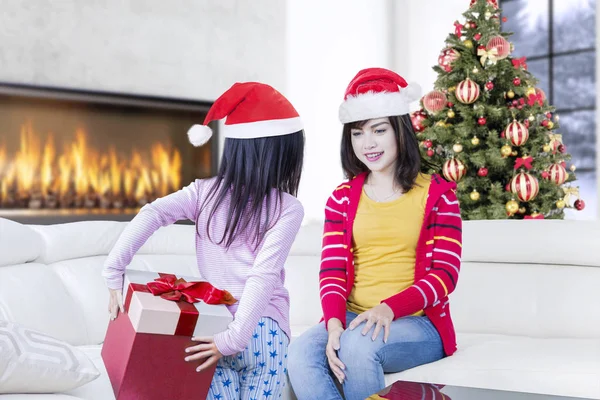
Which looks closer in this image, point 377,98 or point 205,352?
point 205,352

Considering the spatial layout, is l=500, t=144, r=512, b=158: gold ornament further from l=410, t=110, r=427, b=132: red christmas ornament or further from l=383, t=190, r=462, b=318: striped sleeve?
l=383, t=190, r=462, b=318: striped sleeve

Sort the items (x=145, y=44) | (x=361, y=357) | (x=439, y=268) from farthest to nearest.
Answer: (x=145, y=44) → (x=439, y=268) → (x=361, y=357)

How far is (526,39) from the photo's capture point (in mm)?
5469

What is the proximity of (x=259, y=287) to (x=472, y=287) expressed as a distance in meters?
1.20

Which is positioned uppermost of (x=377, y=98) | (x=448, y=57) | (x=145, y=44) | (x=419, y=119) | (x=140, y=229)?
(x=145, y=44)

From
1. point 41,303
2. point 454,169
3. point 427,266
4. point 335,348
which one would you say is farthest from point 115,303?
point 454,169

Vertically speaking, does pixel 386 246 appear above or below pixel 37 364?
above

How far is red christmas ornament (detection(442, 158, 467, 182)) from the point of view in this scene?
3.02m

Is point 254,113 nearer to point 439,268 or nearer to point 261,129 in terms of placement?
point 261,129

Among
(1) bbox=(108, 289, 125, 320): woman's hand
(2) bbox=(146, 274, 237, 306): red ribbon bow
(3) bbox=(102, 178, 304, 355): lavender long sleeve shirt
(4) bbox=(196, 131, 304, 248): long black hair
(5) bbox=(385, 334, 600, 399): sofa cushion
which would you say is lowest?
(5) bbox=(385, 334, 600, 399): sofa cushion

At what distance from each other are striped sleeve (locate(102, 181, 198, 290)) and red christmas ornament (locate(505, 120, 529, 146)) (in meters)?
1.92

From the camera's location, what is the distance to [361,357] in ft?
5.37

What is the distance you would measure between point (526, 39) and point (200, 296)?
189 inches

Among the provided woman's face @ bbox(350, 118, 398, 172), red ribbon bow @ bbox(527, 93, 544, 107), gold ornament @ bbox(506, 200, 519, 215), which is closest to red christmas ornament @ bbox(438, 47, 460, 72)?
red ribbon bow @ bbox(527, 93, 544, 107)
